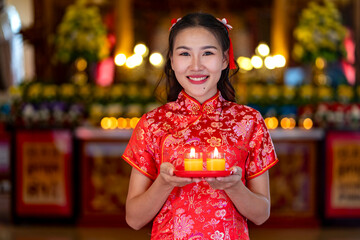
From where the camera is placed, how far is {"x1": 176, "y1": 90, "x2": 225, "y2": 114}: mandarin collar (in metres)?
1.46

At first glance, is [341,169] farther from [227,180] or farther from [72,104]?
[227,180]

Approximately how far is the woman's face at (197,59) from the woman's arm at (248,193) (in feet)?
0.94

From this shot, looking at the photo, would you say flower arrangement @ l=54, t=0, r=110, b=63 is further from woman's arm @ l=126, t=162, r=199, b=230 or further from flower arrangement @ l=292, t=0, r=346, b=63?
woman's arm @ l=126, t=162, r=199, b=230

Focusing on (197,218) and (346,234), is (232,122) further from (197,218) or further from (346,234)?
(346,234)

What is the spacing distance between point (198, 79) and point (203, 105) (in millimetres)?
92

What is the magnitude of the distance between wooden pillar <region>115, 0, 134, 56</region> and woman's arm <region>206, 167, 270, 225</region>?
15.8 ft

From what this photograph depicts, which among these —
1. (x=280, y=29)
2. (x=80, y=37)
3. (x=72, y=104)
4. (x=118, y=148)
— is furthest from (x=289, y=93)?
(x=80, y=37)

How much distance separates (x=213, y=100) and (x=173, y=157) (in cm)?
20

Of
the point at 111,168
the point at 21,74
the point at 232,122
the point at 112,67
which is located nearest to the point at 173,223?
the point at 232,122

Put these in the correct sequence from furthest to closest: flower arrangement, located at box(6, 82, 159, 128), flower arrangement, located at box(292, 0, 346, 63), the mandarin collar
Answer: flower arrangement, located at box(292, 0, 346, 63) < flower arrangement, located at box(6, 82, 159, 128) < the mandarin collar

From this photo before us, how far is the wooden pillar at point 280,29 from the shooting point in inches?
240

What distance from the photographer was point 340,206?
15.3 ft

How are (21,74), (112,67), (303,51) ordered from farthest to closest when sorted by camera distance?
(21,74)
(112,67)
(303,51)

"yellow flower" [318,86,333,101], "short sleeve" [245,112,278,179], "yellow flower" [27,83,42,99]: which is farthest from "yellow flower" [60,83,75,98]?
"short sleeve" [245,112,278,179]
